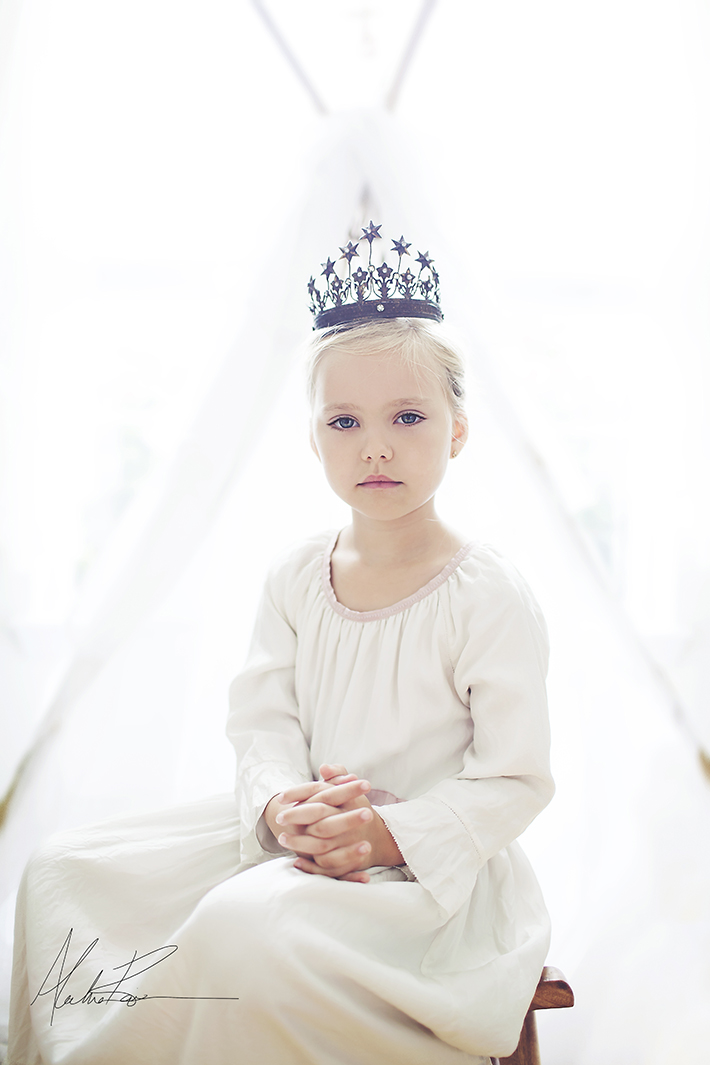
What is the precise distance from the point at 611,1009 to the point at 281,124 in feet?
6.77

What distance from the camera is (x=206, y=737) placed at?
1602 millimetres

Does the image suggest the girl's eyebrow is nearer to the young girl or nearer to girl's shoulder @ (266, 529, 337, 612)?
the young girl

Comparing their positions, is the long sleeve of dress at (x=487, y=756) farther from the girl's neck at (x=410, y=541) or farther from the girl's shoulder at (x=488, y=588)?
the girl's neck at (x=410, y=541)

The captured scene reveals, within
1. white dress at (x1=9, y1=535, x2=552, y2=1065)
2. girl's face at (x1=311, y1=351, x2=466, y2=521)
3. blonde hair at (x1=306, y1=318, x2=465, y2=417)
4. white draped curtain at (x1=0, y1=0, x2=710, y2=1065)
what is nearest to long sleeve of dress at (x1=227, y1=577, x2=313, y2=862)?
white dress at (x1=9, y1=535, x2=552, y2=1065)

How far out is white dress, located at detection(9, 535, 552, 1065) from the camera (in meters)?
0.75

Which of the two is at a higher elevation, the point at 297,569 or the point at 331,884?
the point at 297,569

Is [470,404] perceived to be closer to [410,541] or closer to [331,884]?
[410,541]

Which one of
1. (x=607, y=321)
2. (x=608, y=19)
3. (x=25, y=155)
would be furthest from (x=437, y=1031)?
(x=607, y=321)

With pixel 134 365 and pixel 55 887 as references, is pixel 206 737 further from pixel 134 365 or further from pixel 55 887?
pixel 134 365

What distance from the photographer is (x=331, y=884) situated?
2.64 feet

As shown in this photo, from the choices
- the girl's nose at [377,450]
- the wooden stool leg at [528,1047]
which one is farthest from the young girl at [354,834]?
the wooden stool leg at [528,1047]

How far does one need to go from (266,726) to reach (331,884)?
1.06 feet
